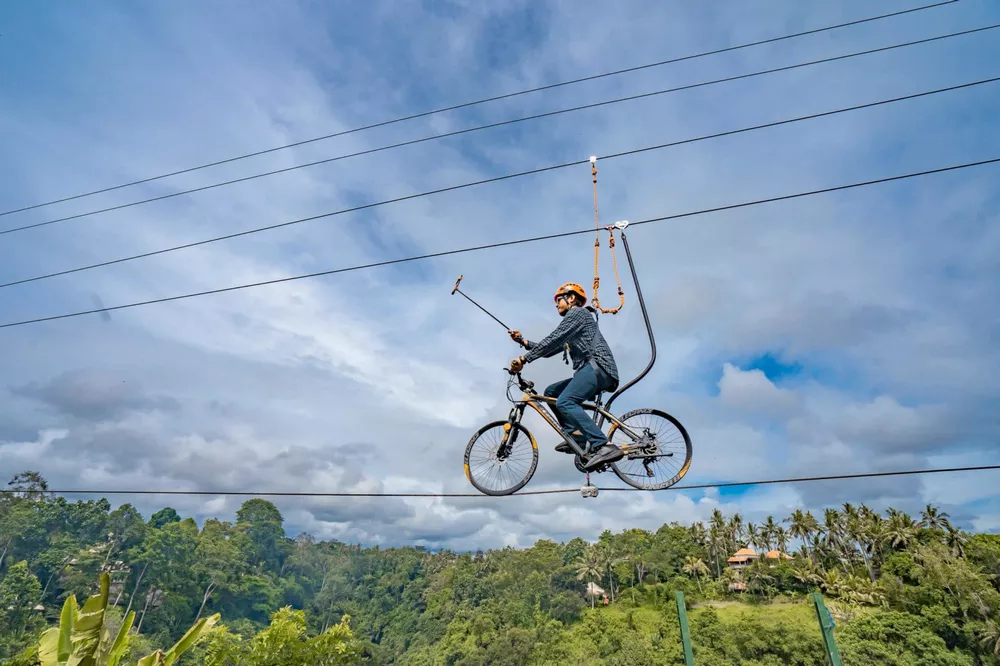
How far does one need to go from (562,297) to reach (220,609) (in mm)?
102586

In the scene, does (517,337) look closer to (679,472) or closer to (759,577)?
(679,472)

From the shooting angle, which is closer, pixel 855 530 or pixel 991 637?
pixel 991 637

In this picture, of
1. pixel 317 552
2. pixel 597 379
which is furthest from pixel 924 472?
pixel 317 552

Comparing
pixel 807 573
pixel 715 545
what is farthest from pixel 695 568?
pixel 807 573

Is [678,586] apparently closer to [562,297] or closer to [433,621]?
[433,621]

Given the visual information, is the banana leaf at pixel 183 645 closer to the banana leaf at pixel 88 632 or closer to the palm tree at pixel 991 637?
the banana leaf at pixel 88 632

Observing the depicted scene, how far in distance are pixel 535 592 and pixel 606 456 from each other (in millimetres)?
80781

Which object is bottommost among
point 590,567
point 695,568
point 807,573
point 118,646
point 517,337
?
point 118,646

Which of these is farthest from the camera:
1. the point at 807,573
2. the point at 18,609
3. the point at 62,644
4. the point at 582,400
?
the point at 807,573

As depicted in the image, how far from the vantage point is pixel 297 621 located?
25547mm

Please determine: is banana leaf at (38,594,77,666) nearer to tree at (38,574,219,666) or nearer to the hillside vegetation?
tree at (38,574,219,666)

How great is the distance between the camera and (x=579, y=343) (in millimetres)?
5891

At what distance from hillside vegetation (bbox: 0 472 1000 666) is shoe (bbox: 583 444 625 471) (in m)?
23.3

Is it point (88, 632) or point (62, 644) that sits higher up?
point (88, 632)
